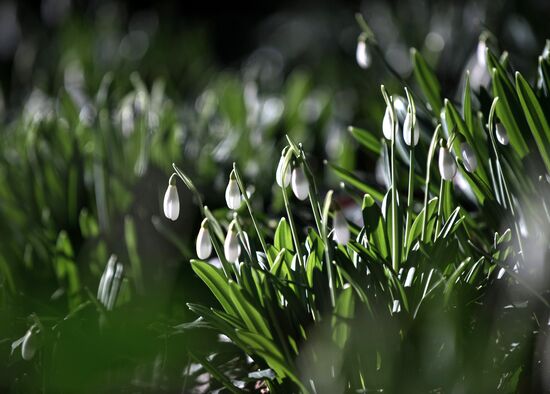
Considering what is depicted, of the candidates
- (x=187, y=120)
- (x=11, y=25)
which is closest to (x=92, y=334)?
(x=187, y=120)

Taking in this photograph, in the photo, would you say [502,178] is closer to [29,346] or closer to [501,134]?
[501,134]

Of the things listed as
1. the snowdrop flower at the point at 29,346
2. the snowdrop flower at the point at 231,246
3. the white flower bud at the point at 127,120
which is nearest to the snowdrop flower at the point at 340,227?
the snowdrop flower at the point at 231,246

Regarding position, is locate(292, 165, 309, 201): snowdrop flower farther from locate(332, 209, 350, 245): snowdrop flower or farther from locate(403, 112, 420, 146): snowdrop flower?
locate(403, 112, 420, 146): snowdrop flower

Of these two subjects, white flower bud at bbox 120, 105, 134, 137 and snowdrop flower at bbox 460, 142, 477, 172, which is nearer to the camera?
snowdrop flower at bbox 460, 142, 477, 172

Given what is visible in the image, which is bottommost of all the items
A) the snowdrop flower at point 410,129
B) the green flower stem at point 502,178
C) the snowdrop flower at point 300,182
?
the green flower stem at point 502,178

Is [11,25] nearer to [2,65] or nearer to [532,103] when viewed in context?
[2,65]

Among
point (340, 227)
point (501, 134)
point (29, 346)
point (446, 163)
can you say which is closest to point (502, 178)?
point (501, 134)

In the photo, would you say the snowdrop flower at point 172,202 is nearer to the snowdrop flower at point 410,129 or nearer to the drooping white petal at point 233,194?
the drooping white petal at point 233,194

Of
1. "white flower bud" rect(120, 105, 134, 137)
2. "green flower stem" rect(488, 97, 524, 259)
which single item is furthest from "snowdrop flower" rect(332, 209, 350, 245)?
"white flower bud" rect(120, 105, 134, 137)
